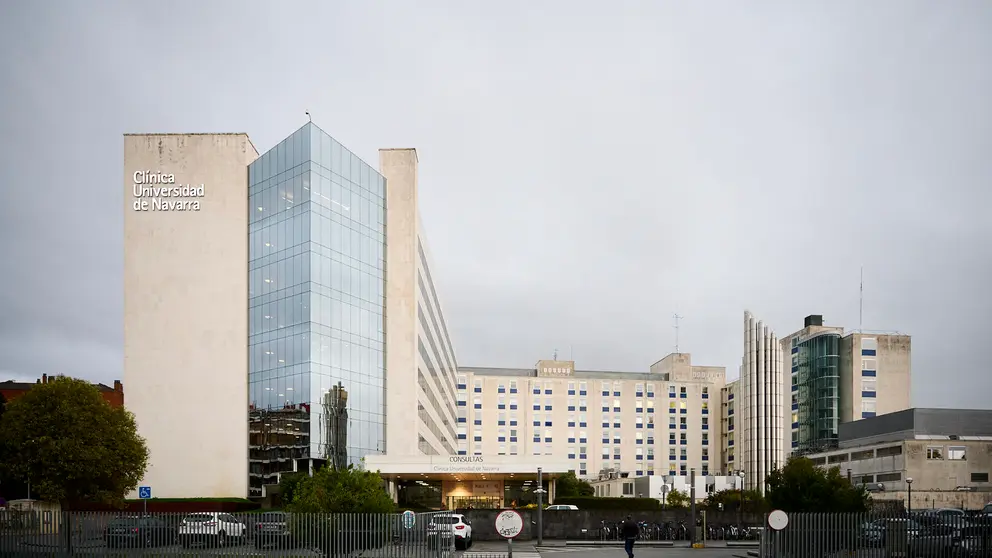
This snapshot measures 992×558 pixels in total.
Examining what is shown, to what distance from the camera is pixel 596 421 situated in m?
166

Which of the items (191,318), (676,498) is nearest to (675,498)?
(676,498)

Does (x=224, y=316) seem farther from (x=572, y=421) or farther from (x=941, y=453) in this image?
(x=572, y=421)

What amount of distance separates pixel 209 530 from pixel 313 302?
1493 inches

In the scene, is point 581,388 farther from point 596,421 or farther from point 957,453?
point 957,453

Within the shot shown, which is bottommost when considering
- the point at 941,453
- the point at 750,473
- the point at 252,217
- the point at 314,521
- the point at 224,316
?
the point at 750,473

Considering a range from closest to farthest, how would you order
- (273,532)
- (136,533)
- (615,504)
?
(273,532)
(136,533)
(615,504)

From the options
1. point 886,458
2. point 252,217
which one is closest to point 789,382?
point 886,458

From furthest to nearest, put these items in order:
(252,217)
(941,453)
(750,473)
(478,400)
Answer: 1. (478,400)
2. (750,473)
3. (941,453)
4. (252,217)

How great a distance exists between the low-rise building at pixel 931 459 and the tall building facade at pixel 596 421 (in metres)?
60.9

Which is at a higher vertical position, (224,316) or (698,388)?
(224,316)

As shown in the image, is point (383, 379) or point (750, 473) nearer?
point (383, 379)

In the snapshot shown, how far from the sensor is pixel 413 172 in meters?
79.6

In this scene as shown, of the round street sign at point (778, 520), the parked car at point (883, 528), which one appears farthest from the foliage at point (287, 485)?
the parked car at point (883, 528)

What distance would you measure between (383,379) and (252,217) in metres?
17.1
